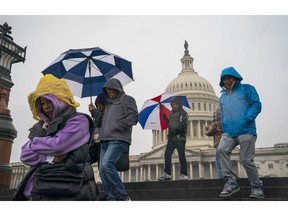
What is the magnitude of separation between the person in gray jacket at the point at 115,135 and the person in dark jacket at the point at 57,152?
1152mm

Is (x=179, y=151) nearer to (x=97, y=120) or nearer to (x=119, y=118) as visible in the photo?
(x=97, y=120)

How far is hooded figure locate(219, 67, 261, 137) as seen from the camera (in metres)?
4.68

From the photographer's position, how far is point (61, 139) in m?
2.87

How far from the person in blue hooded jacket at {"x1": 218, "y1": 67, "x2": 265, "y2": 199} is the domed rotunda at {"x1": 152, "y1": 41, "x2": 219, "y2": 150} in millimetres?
51984

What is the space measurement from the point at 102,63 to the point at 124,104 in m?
2.63

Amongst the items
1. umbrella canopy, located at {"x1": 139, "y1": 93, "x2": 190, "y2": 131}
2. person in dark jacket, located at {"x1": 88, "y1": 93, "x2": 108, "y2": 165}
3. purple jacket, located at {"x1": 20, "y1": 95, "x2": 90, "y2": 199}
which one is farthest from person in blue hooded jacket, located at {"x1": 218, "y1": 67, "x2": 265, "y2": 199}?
umbrella canopy, located at {"x1": 139, "y1": 93, "x2": 190, "y2": 131}

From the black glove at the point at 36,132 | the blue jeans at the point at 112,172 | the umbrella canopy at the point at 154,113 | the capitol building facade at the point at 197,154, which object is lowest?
the blue jeans at the point at 112,172

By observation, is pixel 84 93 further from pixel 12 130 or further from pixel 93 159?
pixel 12 130

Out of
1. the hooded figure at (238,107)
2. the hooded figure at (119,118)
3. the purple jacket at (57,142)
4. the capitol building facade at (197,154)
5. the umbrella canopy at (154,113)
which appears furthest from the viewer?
the capitol building facade at (197,154)

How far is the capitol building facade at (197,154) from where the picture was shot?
47.3 metres

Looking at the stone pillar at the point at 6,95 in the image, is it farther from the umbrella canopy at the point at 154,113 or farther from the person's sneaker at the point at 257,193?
the person's sneaker at the point at 257,193

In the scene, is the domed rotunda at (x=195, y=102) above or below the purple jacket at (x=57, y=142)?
above

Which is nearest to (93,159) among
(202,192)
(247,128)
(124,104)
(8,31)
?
(124,104)

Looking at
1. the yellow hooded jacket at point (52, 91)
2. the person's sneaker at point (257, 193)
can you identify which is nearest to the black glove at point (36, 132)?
the yellow hooded jacket at point (52, 91)
